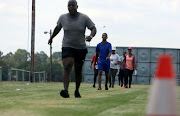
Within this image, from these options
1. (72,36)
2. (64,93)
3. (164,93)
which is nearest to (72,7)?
(72,36)

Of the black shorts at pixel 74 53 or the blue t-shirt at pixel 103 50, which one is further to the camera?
the blue t-shirt at pixel 103 50

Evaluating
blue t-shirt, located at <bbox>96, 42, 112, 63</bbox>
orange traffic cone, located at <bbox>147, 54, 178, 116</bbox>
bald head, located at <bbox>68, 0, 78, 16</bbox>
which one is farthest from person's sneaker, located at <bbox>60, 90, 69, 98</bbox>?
blue t-shirt, located at <bbox>96, 42, 112, 63</bbox>

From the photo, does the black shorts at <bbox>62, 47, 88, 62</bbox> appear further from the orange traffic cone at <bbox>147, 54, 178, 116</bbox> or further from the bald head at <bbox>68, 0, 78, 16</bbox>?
the orange traffic cone at <bbox>147, 54, 178, 116</bbox>

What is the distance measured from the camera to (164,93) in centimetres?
363

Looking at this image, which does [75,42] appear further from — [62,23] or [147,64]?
[147,64]

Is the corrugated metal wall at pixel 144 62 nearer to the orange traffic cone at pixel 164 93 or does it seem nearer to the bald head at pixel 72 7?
the bald head at pixel 72 7

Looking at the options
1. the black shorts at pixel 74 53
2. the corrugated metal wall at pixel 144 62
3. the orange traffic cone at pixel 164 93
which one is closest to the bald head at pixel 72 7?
the black shorts at pixel 74 53

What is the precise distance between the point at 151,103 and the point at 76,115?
7.04 feet

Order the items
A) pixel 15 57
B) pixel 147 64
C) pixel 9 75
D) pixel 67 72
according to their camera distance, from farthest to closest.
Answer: pixel 15 57, pixel 147 64, pixel 9 75, pixel 67 72

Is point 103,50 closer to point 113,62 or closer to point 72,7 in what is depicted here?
point 113,62

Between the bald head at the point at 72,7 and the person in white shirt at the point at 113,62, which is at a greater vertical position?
the bald head at the point at 72,7

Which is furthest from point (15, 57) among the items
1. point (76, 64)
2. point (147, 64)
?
point (76, 64)

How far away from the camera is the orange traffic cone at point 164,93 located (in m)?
3.59

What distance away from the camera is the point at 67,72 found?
9484 millimetres
